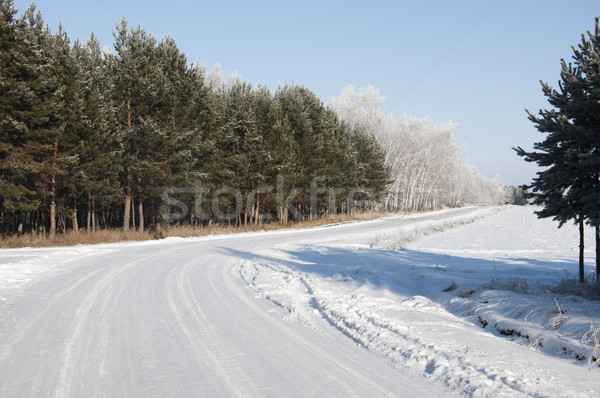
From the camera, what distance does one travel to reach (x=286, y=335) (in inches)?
216

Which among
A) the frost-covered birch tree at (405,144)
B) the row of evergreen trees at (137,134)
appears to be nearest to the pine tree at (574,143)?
the row of evergreen trees at (137,134)

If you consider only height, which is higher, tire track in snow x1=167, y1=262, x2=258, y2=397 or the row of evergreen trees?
the row of evergreen trees

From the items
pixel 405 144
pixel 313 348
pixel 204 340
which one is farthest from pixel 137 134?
pixel 405 144

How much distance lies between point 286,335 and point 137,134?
2115 cm

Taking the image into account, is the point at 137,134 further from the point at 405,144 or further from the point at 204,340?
the point at 405,144

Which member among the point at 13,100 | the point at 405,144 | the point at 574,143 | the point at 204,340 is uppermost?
the point at 405,144

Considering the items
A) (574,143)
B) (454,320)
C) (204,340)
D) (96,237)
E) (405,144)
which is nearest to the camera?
(204,340)

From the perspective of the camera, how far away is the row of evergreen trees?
19.4 metres

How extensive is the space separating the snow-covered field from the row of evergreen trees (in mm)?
12631

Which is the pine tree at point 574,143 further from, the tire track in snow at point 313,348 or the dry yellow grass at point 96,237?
the dry yellow grass at point 96,237

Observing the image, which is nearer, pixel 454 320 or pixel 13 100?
pixel 454 320

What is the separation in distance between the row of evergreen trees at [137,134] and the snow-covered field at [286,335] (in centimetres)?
1263

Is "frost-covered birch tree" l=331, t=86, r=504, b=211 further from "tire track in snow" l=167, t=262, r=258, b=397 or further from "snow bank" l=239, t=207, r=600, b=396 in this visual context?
"tire track in snow" l=167, t=262, r=258, b=397

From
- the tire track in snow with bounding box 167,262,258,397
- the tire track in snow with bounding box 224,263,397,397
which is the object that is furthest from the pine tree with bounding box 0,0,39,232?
the tire track in snow with bounding box 224,263,397,397
